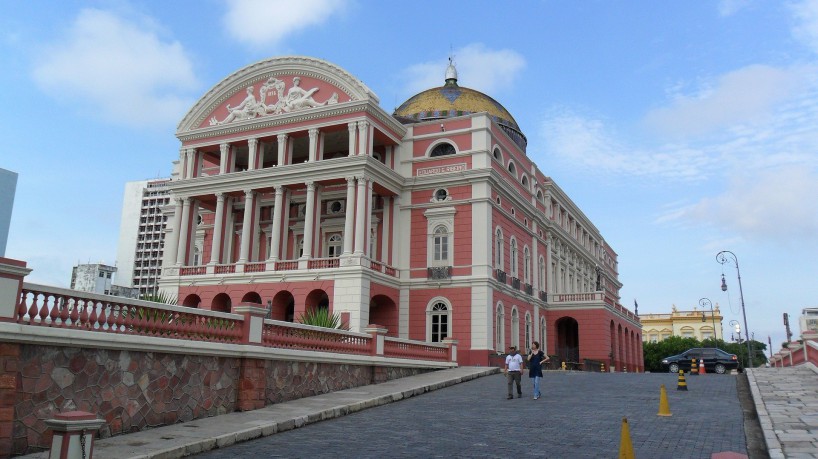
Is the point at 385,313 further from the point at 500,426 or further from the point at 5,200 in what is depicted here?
the point at 5,200

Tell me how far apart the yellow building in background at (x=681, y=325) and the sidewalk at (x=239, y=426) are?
86.8m

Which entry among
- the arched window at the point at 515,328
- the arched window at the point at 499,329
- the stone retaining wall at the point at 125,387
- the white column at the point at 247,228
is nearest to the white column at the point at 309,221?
the white column at the point at 247,228

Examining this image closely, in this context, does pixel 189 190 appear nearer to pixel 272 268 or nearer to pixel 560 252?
pixel 272 268

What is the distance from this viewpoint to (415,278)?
1351 inches

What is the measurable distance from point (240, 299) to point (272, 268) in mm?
2327

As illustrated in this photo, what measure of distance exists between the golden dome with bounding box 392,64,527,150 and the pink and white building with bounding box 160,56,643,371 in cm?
507

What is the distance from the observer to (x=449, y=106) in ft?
139

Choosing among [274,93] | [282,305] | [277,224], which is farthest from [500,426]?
[274,93]

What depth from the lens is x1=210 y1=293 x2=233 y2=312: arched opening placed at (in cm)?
3441

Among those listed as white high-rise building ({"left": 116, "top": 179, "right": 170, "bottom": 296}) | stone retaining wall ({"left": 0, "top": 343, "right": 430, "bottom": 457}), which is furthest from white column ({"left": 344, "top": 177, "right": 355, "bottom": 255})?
Answer: white high-rise building ({"left": 116, "top": 179, "right": 170, "bottom": 296})

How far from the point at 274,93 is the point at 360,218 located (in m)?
8.99

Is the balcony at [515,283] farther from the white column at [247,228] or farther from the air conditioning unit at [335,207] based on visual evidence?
the white column at [247,228]

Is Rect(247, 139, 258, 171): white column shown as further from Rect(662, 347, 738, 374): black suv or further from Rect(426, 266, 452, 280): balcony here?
Rect(662, 347, 738, 374): black suv

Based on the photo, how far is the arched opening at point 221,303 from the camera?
113ft
